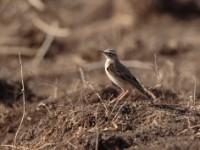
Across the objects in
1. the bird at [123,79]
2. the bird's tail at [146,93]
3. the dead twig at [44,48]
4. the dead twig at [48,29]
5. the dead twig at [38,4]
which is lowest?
the bird's tail at [146,93]

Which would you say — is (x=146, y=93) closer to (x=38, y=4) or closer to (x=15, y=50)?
(x=15, y=50)

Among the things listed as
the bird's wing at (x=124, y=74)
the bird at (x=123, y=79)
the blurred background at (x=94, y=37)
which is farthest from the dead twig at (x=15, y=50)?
the bird's wing at (x=124, y=74)

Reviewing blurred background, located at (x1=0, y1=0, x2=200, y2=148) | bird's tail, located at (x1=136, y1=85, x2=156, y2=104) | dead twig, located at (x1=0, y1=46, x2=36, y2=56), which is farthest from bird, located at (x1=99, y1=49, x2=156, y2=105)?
dead twig, located at (x1=0, y1=46, x2=36, y2=56)

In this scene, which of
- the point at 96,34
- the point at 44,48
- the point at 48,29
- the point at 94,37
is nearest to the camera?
the point at 44,48

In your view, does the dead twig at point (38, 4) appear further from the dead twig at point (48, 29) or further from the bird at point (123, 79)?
the bird at point (123, 79)

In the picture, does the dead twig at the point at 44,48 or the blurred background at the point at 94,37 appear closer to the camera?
the blurred background at the point at 94,37

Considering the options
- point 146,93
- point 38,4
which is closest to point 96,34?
point 38,4

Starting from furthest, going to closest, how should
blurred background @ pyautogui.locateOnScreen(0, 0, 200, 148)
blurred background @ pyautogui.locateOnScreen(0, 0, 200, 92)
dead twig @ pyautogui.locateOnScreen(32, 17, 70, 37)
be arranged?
dead twig @ pyautogui.locateOnScreen(32, 17, 70, 37)
blurred background @ pyautogui.locateOnScreen(0, 0, 200, 92)
blurred background @ pyautogui.locateOnScreen(0, 0, 200, 148)

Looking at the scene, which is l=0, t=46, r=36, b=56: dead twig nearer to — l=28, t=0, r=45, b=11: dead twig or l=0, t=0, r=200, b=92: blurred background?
l=0, t=0, r=200, b=92: blurred background

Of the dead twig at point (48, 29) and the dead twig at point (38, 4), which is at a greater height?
the dead twig at point (38, 4)

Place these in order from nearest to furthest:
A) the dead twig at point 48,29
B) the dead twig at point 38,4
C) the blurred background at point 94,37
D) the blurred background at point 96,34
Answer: the blurred background at point 94,37 < the blurred background at point 96,34 < the dead twig at point 38,4 < the dead twig at point 48,29

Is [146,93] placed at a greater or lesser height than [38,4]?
lesser
